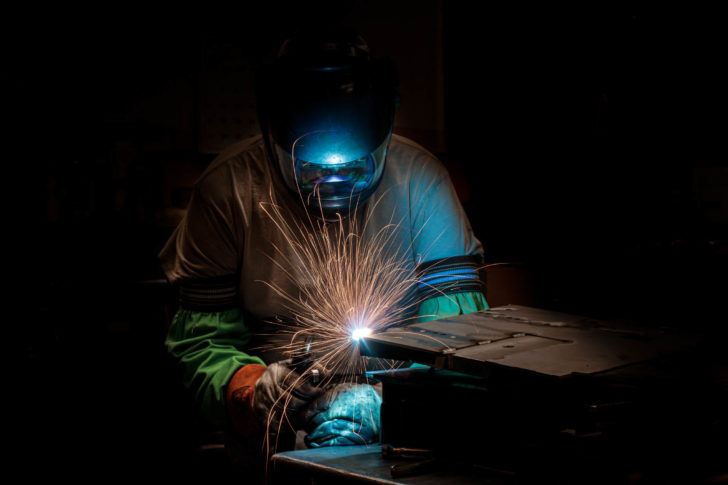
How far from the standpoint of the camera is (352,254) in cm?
224

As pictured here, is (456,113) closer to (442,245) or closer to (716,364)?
(442,245)

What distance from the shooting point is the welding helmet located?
74.7 inches

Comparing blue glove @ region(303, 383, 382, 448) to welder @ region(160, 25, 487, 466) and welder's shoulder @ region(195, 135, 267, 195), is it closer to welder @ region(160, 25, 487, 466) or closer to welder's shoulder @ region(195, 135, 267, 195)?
welder @ region(160, 25, 487, 466)

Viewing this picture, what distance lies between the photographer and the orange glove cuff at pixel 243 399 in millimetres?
1887

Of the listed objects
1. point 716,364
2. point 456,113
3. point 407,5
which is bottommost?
point 716,364

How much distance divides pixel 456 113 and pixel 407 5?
65 cm

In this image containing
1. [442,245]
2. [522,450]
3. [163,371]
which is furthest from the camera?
[163,371]

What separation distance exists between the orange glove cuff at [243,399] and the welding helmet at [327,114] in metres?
0.57

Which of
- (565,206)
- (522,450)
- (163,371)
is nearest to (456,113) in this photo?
(565,206)

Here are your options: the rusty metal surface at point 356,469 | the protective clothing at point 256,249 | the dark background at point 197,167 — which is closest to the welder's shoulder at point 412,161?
the protective clothing at point 256,249

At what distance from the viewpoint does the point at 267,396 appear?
1776mm

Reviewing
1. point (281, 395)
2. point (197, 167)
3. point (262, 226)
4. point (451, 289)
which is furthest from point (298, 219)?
point (197, 167)

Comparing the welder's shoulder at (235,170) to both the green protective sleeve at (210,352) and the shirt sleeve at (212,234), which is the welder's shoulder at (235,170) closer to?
the shirt sleeve at (212,234)

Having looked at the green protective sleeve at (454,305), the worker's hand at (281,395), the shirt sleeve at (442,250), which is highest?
the shirt sleeve at (442,250)
